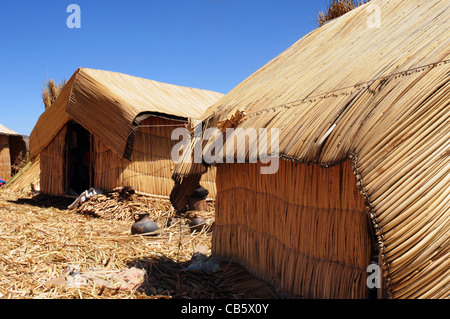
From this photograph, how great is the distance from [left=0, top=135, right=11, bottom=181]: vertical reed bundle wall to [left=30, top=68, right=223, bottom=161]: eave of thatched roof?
5.01 metres

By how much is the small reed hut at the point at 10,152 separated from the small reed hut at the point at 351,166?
12952 millimetres

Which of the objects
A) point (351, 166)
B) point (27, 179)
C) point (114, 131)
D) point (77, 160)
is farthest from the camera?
point (27, 179)

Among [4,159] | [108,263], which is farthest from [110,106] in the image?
[4,159]

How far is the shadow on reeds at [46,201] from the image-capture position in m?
10.8

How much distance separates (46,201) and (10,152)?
733cm

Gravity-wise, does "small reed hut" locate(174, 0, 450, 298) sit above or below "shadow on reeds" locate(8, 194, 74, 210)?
below

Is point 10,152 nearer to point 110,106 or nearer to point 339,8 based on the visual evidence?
point 110,106

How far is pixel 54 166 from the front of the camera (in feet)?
36.9

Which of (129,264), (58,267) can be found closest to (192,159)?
(129,264)

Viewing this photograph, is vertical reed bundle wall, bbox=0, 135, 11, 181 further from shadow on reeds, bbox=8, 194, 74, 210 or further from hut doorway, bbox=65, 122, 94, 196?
hut doorway, bbox=65, 122, 94, 196

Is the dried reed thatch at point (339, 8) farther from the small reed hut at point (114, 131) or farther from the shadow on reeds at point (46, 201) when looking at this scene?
the shadow on reeds at point (46, 201)

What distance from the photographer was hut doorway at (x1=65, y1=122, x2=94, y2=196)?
1109cm

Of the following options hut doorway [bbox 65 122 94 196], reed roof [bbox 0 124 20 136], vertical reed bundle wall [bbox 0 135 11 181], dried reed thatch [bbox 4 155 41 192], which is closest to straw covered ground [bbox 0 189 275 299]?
hut doorway [bbox 65 122 94 196]

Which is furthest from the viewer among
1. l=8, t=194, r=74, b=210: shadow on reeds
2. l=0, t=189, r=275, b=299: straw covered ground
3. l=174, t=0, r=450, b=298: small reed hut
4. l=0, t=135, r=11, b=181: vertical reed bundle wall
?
l=0, t=135, r=11, b=181: vertical reed bundle wall
